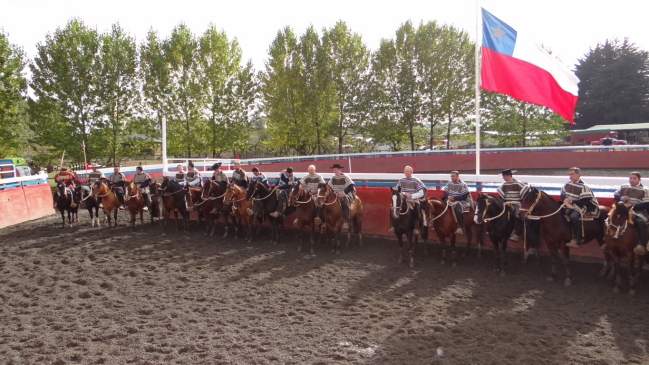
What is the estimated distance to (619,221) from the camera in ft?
25.1

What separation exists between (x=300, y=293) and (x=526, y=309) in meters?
3.75

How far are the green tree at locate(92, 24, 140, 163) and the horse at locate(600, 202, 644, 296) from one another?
29370mm

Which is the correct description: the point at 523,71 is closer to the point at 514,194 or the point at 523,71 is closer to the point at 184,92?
the point at 514,194

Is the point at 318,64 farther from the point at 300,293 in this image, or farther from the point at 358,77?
the point at 300,293

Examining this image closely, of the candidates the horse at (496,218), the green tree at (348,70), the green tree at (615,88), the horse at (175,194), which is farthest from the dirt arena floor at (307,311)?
the green tree at (615,88)

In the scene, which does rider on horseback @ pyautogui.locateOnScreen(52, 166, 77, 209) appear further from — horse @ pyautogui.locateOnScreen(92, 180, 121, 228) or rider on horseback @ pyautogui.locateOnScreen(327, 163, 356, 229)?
rider on horseback @ pyautogui.locateOnScreen(327, 163, 356, 229)

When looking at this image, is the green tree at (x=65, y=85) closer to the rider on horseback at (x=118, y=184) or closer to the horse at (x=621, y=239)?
the rider on horseback at (x=118, y=184)

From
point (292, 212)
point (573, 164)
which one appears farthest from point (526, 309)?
point (573, 164)

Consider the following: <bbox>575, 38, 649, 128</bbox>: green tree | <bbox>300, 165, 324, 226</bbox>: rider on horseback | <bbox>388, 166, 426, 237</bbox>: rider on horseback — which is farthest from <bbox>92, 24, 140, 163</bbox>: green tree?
<bbox>575, 38, 649, 128</bbox>: green tree

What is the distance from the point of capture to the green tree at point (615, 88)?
50.6 meters

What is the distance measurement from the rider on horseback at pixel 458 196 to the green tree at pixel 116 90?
2615 centimetres

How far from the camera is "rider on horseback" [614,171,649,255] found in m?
7.49

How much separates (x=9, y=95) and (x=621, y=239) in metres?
30.0

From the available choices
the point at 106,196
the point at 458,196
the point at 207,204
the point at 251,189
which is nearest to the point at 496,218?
the point at 458,196
